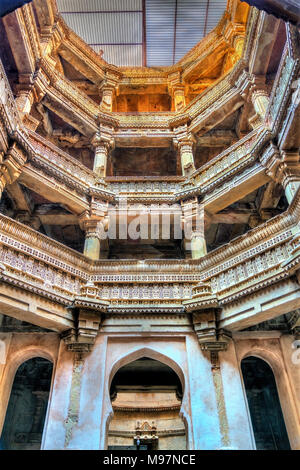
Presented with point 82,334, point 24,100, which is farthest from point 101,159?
point 82,334

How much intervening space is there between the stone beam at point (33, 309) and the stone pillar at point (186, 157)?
8693 mm

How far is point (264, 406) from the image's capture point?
1039 centimetres

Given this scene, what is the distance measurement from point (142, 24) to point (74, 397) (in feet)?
65.8

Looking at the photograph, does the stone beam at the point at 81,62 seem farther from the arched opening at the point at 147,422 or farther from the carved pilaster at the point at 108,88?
the arched opening at the point at 147,422

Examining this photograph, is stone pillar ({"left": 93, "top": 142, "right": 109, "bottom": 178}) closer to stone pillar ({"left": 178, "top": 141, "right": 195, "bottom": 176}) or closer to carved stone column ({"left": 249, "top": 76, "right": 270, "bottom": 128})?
stone pillar ({"left": 178, "top": 141, "right": 195, "bottom": 176})

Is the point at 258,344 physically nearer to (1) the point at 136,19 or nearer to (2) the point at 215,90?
(2) the point at 215,90

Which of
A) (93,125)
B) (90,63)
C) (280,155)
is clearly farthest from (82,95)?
(280,155)

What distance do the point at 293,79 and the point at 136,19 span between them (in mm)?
14400

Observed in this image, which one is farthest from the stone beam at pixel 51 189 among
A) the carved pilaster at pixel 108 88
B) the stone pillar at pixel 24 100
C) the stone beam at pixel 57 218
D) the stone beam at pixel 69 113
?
the carved pilaster at pixel 108 88

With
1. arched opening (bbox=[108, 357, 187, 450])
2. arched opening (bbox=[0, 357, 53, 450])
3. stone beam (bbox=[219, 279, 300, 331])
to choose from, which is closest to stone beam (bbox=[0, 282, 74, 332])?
stone beam (bbox=[219, 279, 300, 331])

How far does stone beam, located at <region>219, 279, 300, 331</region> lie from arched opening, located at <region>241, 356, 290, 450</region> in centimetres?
394

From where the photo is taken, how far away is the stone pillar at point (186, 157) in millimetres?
13859

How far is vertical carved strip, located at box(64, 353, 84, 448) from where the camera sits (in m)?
6.66

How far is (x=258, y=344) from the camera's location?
8.03 m
